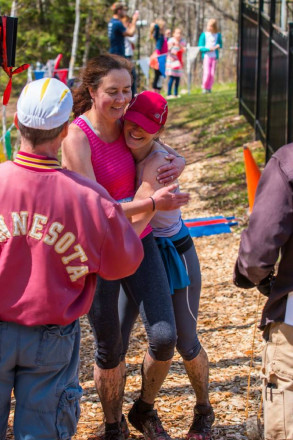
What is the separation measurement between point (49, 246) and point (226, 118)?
11.5 m

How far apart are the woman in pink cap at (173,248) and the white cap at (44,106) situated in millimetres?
815

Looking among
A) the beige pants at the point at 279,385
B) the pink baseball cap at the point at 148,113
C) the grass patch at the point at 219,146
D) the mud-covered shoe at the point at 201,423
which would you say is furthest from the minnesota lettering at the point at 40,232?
the grass patch at the point at 219,146

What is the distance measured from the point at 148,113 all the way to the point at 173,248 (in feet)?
2.29

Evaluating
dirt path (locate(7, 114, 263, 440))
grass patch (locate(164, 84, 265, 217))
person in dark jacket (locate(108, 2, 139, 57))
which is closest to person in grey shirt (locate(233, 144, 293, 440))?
dirt path (locate(7, 114, 263, 440))

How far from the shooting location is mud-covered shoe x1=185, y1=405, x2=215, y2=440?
154 inches

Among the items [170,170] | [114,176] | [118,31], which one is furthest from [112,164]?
[118,31]

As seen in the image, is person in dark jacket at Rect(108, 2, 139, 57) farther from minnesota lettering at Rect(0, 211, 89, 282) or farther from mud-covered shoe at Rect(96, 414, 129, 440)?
minnesota lettering at Rect(0, 211, 89, 282)

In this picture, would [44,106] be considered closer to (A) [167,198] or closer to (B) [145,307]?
(A) [167,198]

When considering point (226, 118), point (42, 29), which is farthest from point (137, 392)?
point (42, 29)

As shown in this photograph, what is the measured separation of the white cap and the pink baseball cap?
0.80m

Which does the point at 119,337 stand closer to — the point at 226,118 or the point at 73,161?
the point at 73,161

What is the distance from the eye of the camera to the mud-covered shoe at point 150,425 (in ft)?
12.5

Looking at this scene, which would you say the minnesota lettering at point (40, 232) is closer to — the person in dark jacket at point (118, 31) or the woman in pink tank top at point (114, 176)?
the woman in pink tank top at point (114, 176)

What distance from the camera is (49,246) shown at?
261cm
